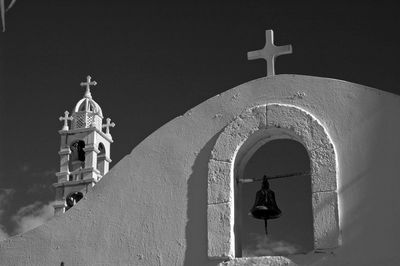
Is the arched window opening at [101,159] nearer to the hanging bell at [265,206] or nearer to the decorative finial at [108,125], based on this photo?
the decorative finial at [108,125]

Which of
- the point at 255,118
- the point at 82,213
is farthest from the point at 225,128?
the point at 82,213

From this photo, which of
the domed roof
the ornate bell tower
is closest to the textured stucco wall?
the ornate bell tower

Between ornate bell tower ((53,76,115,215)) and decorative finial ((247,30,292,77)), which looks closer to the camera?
decorative finial ((247,30,292,77))

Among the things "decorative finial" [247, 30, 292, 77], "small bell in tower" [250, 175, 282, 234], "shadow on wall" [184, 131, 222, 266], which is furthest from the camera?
"decorative finial" [247, 30, 292, 77]

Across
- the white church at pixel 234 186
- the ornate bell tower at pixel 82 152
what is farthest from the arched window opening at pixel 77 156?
the white church at pixel 234 186

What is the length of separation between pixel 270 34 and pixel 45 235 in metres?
3.19

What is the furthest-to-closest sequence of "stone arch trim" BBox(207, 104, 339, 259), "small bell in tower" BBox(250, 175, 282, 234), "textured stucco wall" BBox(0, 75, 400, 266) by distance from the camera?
"small bell in tower" BBox(250, 175, 282, 234) < "stone arch trim" BBox(207, 104, 339, 259) < "textured stucco wall" BBox(0, 75, 400, 266)

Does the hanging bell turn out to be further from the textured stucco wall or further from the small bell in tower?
the textured stucco wall

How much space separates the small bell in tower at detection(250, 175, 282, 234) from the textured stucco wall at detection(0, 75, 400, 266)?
60 cm

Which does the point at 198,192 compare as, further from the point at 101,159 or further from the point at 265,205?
the point at 101,159

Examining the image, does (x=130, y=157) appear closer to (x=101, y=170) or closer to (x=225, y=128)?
(x=225, y=128)

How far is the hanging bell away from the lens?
30.9 feet

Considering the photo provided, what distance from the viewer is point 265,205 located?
9438 mm

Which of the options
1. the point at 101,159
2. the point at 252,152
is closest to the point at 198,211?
the point at 252,152
